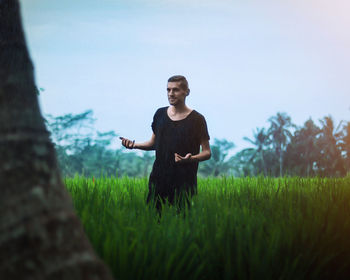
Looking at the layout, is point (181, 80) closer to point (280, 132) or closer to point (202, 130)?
→ point (202, 130)

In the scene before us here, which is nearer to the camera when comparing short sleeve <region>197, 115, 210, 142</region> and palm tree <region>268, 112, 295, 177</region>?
short sleeve <region>197, 115, 210, 142</region>

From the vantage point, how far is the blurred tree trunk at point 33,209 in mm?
1068

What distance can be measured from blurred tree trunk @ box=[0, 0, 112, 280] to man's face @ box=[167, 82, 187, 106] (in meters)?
2.36

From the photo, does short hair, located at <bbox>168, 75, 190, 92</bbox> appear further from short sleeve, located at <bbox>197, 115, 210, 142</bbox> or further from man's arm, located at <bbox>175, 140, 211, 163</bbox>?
man's arm, located at <bbox>175, 140, 211, 163</bbox>

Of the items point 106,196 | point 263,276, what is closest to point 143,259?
point 263,276

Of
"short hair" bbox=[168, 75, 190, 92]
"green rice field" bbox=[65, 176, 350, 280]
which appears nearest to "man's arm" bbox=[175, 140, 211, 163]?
"short hair" bbox=[168, 75, 190, 92]

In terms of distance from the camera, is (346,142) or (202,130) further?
(346,142)

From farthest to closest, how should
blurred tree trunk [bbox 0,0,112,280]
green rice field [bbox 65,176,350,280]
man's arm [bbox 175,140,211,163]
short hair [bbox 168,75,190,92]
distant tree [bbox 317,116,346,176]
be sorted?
1. distant tree [bbox 317,116,346,176]
2. short hair [bbox 168,75,190,92]
3. man's arm [bbox 175,140,211,163]
4. green rice field [bbox 65,176,350,280]
5. blurred tree trunk [bbox 0,0,112,280]

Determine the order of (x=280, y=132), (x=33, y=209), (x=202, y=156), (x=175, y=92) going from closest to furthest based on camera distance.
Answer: (x=33, y=209) → (x=202, y=156) → (x=175, y=92) → (x=280, y=132)

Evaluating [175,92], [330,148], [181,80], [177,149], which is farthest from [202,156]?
[330,148]

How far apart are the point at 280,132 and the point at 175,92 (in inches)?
1718

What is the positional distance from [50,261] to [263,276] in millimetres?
1100

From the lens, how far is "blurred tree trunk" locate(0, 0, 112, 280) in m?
1.07

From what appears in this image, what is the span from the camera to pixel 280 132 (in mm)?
45125
